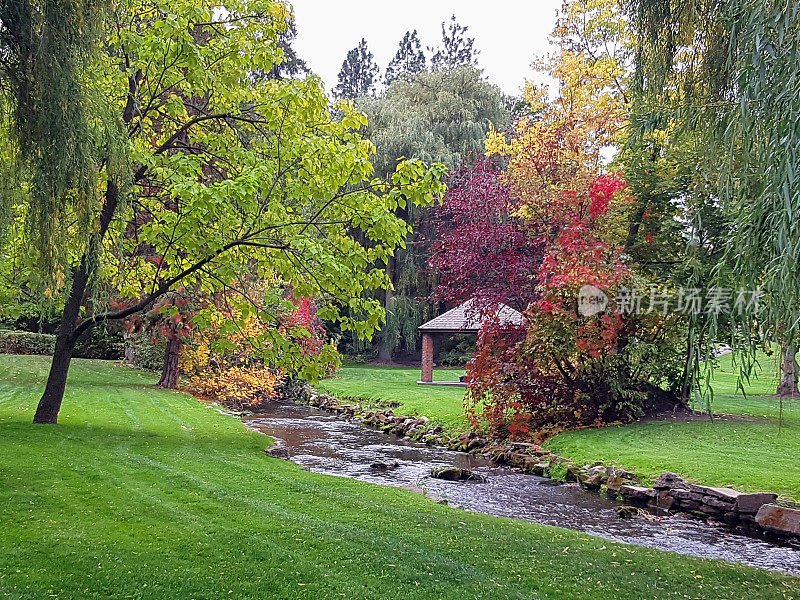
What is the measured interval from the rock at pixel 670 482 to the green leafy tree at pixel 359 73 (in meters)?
55.4

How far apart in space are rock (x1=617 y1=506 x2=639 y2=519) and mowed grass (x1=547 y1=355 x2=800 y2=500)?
133 centimetres

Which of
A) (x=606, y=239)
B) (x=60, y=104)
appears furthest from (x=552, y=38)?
(x=60, y=104)

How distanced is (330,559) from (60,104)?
4.33 meters

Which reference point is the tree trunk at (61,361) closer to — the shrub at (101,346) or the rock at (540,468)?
the rock at (540,468)

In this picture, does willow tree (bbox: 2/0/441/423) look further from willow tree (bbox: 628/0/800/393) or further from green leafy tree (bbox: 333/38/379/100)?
green leafy tree (bbox: 333/38/379/100)

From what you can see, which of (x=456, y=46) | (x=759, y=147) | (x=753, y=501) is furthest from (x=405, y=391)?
(x=456, y=46)

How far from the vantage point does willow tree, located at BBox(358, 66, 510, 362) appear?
30.3 m

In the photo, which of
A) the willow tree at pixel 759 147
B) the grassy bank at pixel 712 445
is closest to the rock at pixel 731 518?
the grassy bank at pixel 712 445

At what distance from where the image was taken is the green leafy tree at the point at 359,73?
197 ft

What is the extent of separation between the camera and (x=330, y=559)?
537 centimetres

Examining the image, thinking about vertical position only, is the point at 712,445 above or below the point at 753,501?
above

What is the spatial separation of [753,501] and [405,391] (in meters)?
14.3

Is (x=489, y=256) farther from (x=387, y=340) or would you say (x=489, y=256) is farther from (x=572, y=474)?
(x=387, y=340)

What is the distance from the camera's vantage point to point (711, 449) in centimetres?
1110
